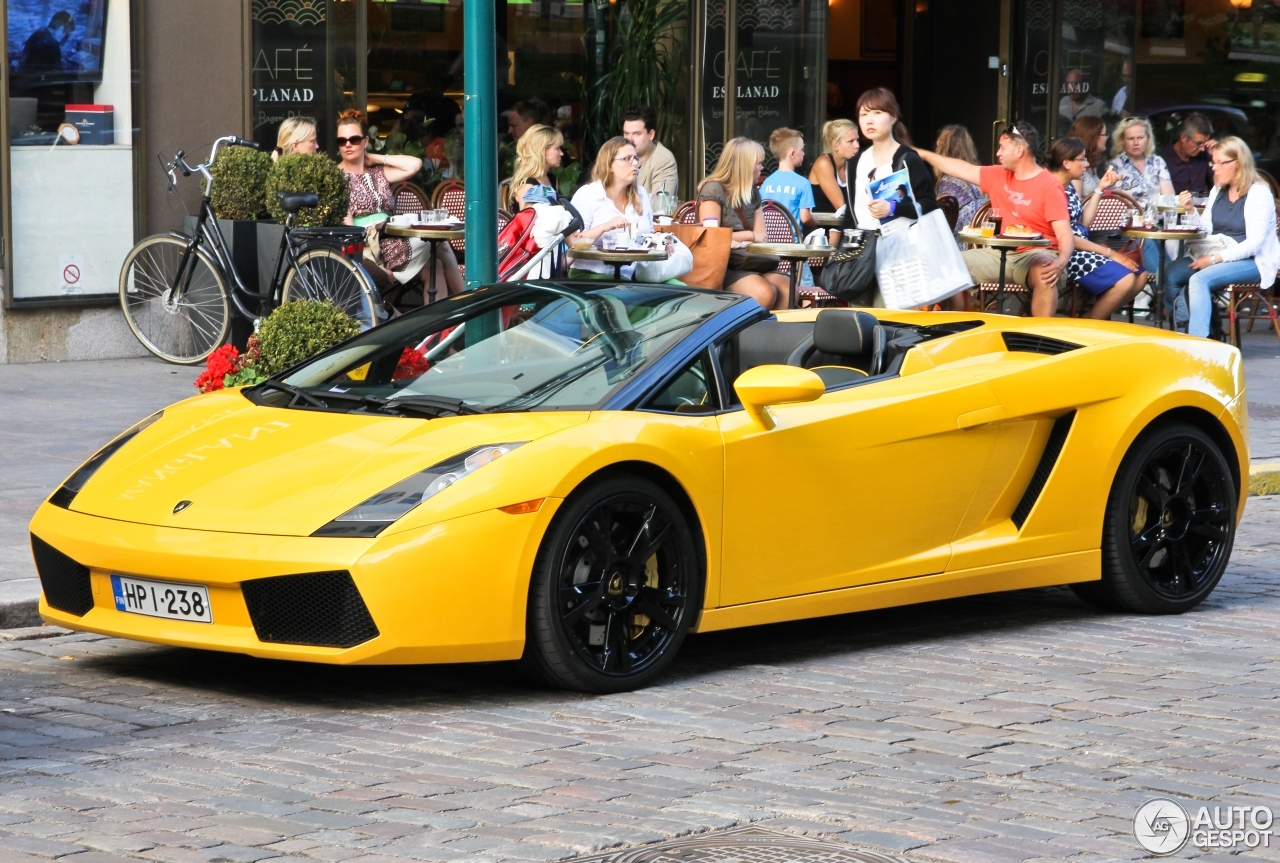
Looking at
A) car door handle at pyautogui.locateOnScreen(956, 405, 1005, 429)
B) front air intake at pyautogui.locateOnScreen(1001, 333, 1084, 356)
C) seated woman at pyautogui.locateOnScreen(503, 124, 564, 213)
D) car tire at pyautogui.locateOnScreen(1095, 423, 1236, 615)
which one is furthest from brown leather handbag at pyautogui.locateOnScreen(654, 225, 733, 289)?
car door handle at pyautogui.locateOnScreen(956, 405, 1005, 429)

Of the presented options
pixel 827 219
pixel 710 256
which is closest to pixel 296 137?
pixel 710 256

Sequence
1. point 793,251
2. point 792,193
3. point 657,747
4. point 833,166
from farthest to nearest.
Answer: point 833,166, point 792,193, point 793,251, point 657,747

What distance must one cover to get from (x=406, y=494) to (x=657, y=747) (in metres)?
1.00

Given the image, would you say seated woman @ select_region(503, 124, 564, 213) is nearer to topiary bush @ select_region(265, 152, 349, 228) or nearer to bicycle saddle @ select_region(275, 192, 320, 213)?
topiary bush @ select_region(265, 152, 349, 228)

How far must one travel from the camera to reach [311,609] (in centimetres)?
552

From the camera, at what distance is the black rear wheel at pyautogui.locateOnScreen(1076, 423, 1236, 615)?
7.23m

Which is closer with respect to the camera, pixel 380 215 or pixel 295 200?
pixel 295 200

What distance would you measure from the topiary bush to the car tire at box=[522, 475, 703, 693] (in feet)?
23.2

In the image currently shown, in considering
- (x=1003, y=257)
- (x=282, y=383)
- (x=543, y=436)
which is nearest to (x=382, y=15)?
(x=1003, y=257)

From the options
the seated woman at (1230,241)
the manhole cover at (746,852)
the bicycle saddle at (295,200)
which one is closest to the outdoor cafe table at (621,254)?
the bicycle saddle at (295,200)

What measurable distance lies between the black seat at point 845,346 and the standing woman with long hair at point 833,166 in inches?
342

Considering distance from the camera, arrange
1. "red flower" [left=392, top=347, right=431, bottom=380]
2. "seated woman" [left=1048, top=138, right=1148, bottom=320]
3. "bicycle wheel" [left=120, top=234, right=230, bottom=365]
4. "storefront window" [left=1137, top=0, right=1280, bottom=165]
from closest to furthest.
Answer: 1. "red flower" [left=392, top=347, right=431, bottom=380]
2. "bicycle wheel" [left=120, top=234, right=230, bottom=365]
3. "seated woman" [left=1048, top=138, right=1148, bottom=320]
4. "storefront window" [left=1137, top=0, right=1280, bottom=165]

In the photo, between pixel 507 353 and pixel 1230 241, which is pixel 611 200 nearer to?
pixel 1230 241

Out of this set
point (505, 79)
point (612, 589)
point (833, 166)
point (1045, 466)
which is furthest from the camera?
point (505, 79)
